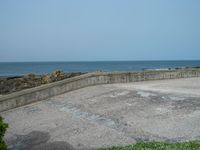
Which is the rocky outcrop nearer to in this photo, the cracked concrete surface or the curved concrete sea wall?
the curved concrete sea wall

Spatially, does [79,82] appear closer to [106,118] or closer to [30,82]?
[30,82]

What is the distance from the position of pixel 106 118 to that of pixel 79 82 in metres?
5.25

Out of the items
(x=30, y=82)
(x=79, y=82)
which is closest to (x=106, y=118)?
(x=79, y=82)

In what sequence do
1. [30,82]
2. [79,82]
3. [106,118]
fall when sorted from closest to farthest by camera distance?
[106,118], [79,82], [30,82]

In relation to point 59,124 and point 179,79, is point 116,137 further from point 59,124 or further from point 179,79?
point 179,79

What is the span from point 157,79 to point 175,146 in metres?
11.3

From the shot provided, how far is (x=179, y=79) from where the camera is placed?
1869cm

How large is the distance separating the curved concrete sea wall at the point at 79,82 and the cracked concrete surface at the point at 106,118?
1.19 ft

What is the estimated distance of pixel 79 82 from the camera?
15828 millimetres

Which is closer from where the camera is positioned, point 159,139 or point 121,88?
point 159,139

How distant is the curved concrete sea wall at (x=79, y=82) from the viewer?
13.2 m

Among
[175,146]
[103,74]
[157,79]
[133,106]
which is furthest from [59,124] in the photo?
[157,79]

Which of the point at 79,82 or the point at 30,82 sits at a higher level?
the point at 79,82

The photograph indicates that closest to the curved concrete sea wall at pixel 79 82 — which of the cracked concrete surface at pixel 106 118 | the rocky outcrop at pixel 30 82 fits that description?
the cracked concrete surface at pixel 106 118
